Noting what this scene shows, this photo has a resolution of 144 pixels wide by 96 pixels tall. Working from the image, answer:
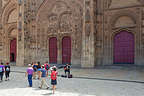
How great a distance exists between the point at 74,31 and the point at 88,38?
9.17ft

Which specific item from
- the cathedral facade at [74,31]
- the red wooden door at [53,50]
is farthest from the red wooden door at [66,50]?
the red wooden door at [53,50]

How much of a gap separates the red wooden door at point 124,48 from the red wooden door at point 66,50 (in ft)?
19.2

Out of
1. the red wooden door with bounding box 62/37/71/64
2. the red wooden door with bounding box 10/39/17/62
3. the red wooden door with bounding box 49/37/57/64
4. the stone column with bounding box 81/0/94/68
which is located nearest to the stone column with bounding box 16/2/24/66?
the red wooden door with bounding box 10/39/17/62

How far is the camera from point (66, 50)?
866 inches

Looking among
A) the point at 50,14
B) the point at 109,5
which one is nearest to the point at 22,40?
the point at 50,14

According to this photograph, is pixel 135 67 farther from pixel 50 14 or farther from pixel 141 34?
pixel 50 14

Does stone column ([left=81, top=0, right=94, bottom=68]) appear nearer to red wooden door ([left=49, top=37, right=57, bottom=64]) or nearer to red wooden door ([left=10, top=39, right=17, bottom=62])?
red wooden door ([left=49, top=37, right=57, bottom=64])

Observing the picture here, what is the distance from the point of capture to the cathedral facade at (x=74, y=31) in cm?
1855

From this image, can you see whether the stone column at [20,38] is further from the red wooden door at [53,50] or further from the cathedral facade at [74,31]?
the red wooden door at [53,50]

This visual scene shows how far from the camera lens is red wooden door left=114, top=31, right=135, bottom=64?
18516 mm

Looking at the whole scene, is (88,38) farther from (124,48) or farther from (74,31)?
(124,48)

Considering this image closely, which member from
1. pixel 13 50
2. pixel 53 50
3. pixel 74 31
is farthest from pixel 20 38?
pixel 74 31

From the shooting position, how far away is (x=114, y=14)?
19.2 metres

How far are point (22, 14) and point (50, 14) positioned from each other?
3915 mm
